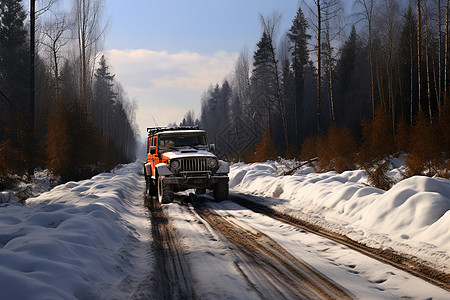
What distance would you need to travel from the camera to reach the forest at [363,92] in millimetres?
15641

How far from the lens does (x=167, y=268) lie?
175 inches

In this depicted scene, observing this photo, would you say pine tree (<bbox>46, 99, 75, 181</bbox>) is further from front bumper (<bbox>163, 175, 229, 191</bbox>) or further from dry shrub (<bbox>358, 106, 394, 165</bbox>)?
dry shrub (<bbox>358, 106, 394, 165</bbox>)

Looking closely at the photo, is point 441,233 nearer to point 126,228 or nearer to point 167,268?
point 167,268

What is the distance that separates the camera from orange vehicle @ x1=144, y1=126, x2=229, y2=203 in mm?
10289

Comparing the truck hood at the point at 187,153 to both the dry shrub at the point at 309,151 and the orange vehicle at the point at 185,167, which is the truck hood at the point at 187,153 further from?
the dry shrub at the point at 309,151

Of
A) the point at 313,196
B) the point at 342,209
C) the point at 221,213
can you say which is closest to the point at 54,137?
the point at 221,213

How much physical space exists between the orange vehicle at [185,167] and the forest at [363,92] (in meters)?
4.85

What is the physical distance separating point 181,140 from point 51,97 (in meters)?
31.6

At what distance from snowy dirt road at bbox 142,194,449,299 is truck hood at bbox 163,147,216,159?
3.72 metres

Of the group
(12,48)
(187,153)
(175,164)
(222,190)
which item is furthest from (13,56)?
(222,190)

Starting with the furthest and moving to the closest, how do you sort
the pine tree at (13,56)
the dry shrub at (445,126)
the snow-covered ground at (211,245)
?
1. the pine tree at (13,56)
2. the dry shrub at (445,126)
3. the snow-covered ground at (211,245)

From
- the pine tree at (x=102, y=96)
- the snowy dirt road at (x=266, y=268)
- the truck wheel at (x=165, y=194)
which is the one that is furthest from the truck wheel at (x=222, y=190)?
the pine tree at (x=102, y=96)

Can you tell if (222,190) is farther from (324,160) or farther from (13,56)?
(13,56)

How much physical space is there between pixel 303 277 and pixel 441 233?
8.28ft
